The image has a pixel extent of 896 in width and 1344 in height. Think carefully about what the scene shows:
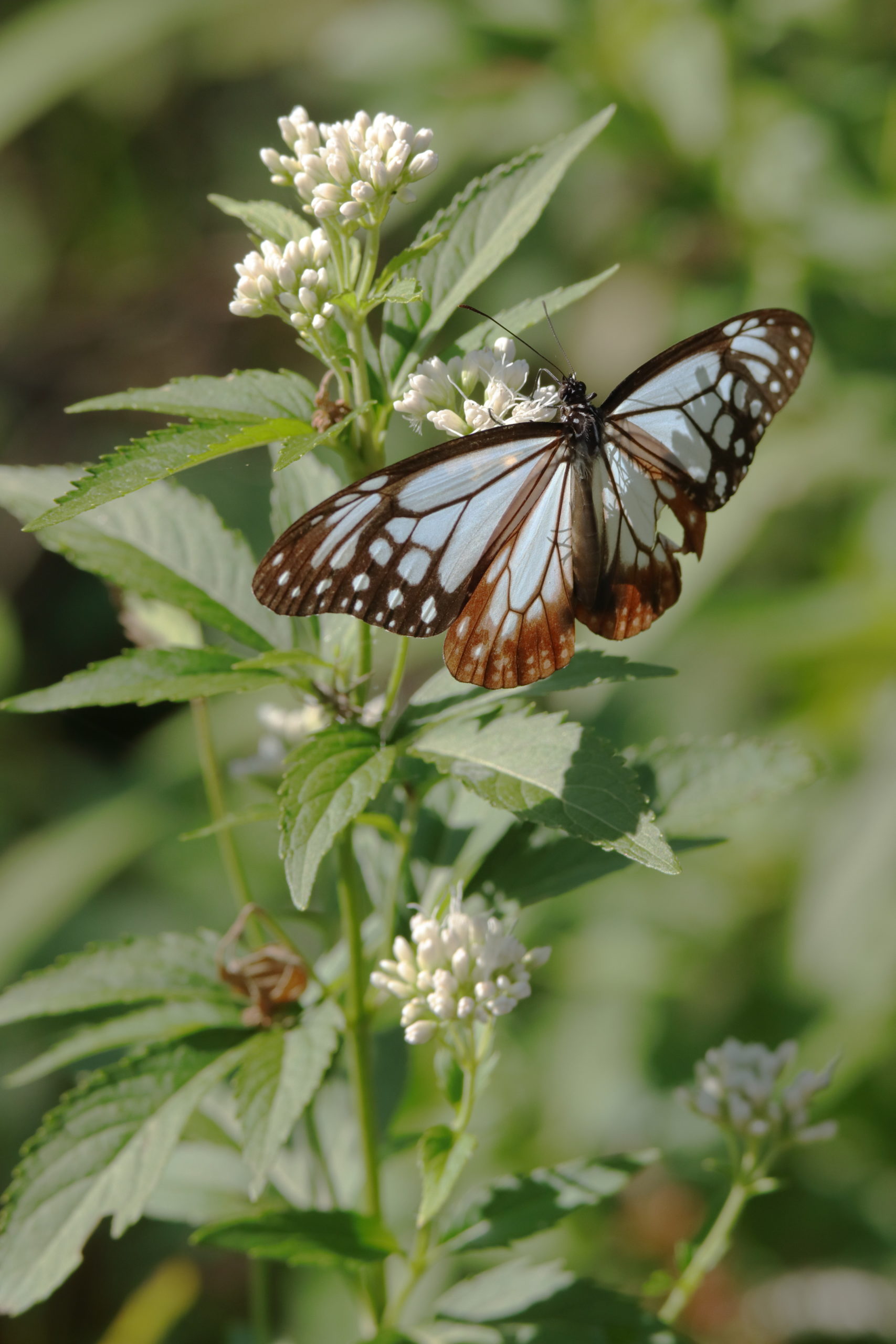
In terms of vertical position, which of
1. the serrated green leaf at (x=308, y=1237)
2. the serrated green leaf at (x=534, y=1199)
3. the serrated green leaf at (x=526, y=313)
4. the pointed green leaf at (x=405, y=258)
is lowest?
the serrated green leaf at (x=534, y=1199)

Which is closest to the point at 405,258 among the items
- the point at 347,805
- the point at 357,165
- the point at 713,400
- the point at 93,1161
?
the point at 357,165

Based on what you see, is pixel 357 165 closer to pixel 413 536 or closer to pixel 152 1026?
pixel 413 536

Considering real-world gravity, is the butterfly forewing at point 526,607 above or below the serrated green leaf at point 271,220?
below

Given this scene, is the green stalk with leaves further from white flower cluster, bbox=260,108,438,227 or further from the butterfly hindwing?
the butterfly hindwing

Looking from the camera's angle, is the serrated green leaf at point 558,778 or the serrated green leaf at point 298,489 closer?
the serrated green leaf at point 558,778

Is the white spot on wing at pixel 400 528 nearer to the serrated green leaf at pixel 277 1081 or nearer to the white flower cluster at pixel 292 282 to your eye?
the white flower cluster at pixel 292 282

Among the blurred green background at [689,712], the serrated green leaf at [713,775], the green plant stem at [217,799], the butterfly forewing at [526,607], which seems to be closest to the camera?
the butterfly forewing at [526,607]

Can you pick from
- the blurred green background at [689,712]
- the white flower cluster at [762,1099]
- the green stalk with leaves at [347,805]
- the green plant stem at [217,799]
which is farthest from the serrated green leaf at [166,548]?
the blurred green background at [689,712]
